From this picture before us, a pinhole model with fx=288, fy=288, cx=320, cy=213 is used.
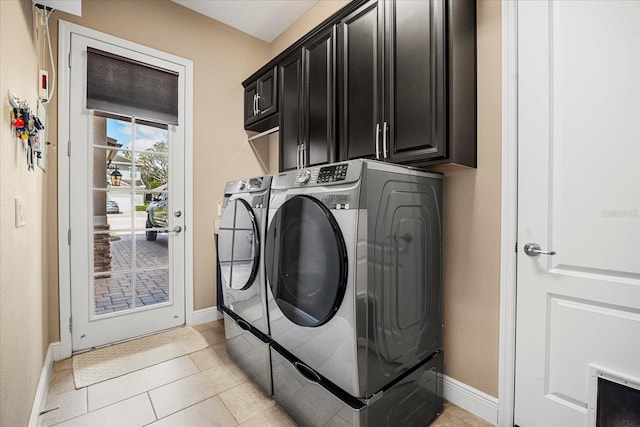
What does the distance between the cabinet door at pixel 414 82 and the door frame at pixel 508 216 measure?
1.17ft

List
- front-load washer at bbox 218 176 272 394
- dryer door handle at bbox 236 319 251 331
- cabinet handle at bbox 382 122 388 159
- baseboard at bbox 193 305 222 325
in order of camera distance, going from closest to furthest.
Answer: cabinet handle at bbox 382 122 388 159, front-load washer at bbox 218 176 272 394, dryer door handle at bbox 236 319 251 331, baseboard at bbox 193 305 222 325

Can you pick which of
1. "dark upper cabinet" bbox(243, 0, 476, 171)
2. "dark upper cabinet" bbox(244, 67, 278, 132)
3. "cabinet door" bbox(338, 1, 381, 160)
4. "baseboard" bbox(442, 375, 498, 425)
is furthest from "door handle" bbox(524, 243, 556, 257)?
"dark upper cabinet" bbox(244, 67, 278, 132)

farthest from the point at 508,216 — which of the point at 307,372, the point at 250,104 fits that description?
the point at 250,104

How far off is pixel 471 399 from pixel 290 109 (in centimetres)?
234

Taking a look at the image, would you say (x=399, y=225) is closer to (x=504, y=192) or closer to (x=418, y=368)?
(x=504, y=192)

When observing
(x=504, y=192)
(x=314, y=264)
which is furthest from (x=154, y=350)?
(x=504, y=192)

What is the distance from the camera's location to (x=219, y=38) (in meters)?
2.97

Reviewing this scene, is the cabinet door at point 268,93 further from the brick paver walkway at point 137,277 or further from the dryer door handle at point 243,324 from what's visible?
the dryer door handle at point 243,324

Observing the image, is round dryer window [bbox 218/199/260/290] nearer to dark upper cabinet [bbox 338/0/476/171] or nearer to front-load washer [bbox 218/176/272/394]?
front-load washer [bbox 218/176/272/394]

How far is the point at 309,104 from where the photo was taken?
2.18m

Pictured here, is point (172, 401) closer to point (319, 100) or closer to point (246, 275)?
point (246, 275)

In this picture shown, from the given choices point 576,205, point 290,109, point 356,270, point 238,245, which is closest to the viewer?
point 356,270

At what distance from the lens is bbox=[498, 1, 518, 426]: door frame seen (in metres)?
1.48

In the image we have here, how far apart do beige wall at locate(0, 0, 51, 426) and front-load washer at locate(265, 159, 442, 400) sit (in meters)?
1.06
